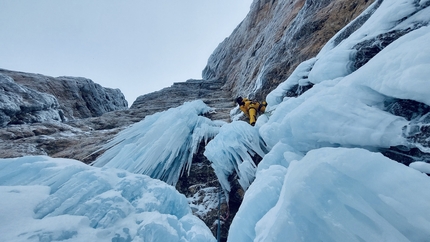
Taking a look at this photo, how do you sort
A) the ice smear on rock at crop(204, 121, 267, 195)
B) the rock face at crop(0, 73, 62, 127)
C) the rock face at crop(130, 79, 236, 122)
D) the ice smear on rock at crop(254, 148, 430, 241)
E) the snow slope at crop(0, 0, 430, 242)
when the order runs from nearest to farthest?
1. the ice smear on rock at crop(254, 148, 430, 241)
2. the snow slope at crop(0, 0, 430, 242)
3. the ice smear on rock at crop(204, 121, 267, 195)
4. the rock face at crop(0, 73, 62, 127)
5. the rock face at crop(130, 79, 236, 122)

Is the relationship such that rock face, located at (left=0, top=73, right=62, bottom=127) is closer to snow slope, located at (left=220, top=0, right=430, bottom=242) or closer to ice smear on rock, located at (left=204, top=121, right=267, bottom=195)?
ice smear on rock, located at (left=204, top=121, right=267, bottom=195)

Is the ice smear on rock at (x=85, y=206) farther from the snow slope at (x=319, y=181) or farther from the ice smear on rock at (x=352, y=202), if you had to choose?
the ice smear on rock at (x=352, y=202)

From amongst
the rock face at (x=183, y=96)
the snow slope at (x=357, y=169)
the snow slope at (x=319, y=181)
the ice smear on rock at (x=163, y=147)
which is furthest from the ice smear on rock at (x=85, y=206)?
the rock face at (x=183, y=96)

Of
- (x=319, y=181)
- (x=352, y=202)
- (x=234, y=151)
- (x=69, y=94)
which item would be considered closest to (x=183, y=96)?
(x=69, y=94)

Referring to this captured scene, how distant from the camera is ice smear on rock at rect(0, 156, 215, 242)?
5.19ft

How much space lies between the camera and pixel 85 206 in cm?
186

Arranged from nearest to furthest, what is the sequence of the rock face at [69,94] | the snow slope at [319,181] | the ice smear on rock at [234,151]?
the snow slope at [319,181], the ice smear on rock at [234,151], the rock face at [69,94]

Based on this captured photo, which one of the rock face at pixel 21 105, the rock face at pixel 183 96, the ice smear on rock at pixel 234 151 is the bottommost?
the ice smear on rock at pixel 234 151

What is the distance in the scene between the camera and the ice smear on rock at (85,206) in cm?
158

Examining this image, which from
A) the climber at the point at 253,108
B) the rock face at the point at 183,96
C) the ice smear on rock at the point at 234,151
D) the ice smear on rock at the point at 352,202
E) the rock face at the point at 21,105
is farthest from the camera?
the rock face at the point at 183,96

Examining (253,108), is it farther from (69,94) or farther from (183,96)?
(69,94)

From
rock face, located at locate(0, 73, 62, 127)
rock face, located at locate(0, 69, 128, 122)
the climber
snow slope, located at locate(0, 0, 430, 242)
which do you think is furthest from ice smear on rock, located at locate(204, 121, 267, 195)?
rock face, located at locate(0, 69, 128, 122)

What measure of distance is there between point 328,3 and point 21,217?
6.97 metres

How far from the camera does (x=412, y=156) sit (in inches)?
56.9
